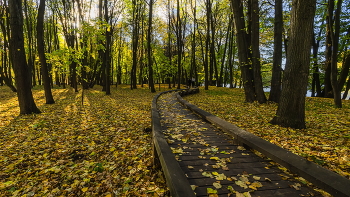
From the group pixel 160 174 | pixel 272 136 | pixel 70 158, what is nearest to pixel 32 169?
pixel 70 158

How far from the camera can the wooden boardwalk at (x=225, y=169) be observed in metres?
2.60

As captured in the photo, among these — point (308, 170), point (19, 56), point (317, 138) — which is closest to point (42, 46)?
point (19, 56)

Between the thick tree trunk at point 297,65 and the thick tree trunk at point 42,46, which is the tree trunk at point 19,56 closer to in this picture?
the thick tree trunk at point 42,46

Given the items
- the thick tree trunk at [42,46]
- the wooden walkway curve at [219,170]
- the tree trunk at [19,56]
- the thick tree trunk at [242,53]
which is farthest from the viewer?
the thick tree trunk at [242,53]

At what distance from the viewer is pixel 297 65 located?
→ 17.3ft

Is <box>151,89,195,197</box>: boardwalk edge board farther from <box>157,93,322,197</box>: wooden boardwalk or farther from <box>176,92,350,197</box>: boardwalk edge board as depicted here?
<box>176,92,350,197</box>: boardwalk edge board

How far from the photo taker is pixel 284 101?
5566 mm

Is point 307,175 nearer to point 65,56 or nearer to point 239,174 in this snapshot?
point 239,174

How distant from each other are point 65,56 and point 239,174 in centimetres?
1104

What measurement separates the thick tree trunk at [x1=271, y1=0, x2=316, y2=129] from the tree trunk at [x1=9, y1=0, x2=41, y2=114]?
10349 millimetres

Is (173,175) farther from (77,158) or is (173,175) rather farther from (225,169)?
(77,158)

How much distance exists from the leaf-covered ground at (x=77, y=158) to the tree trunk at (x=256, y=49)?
685 cm

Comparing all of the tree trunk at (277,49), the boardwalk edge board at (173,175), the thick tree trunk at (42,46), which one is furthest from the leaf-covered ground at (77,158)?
the tree trunk at (277,49)

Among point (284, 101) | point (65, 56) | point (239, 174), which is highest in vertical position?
point (65, 56)
